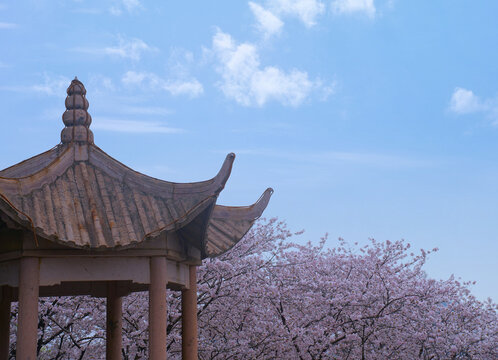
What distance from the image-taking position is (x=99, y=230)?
25.4 ft

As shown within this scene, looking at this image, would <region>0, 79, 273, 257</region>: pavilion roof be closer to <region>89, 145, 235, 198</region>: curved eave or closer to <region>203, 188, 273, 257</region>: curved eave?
<region>89, 145, 235, 198</region>: curved eave

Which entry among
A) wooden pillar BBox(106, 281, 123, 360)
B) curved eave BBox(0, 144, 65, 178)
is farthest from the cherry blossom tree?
curved eave BBox(0, 144, 65, 178)

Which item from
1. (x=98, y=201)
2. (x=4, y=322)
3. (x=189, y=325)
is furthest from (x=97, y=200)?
(x=4, y=322)

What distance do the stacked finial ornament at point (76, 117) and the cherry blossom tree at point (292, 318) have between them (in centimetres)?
763

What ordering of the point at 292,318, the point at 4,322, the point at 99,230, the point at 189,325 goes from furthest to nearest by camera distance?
the point at 292,318
the point at 4,322
the point at 189,325
the point at 99,230

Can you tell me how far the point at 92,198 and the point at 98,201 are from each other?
0.29ft

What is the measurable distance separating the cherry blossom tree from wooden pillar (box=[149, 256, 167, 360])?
7.89 meters

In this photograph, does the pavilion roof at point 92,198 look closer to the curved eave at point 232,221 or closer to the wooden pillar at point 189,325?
the curved eave at point 232,221

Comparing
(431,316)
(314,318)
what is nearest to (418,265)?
(431,316)

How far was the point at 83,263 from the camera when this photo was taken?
7.84 m

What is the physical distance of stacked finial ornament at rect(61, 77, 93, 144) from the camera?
906 centimetres

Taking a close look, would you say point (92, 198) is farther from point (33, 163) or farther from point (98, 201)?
point (33, 163)

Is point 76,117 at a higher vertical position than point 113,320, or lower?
higher

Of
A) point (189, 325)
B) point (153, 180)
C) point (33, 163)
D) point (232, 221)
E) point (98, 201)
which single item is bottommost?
point (189, 325)
